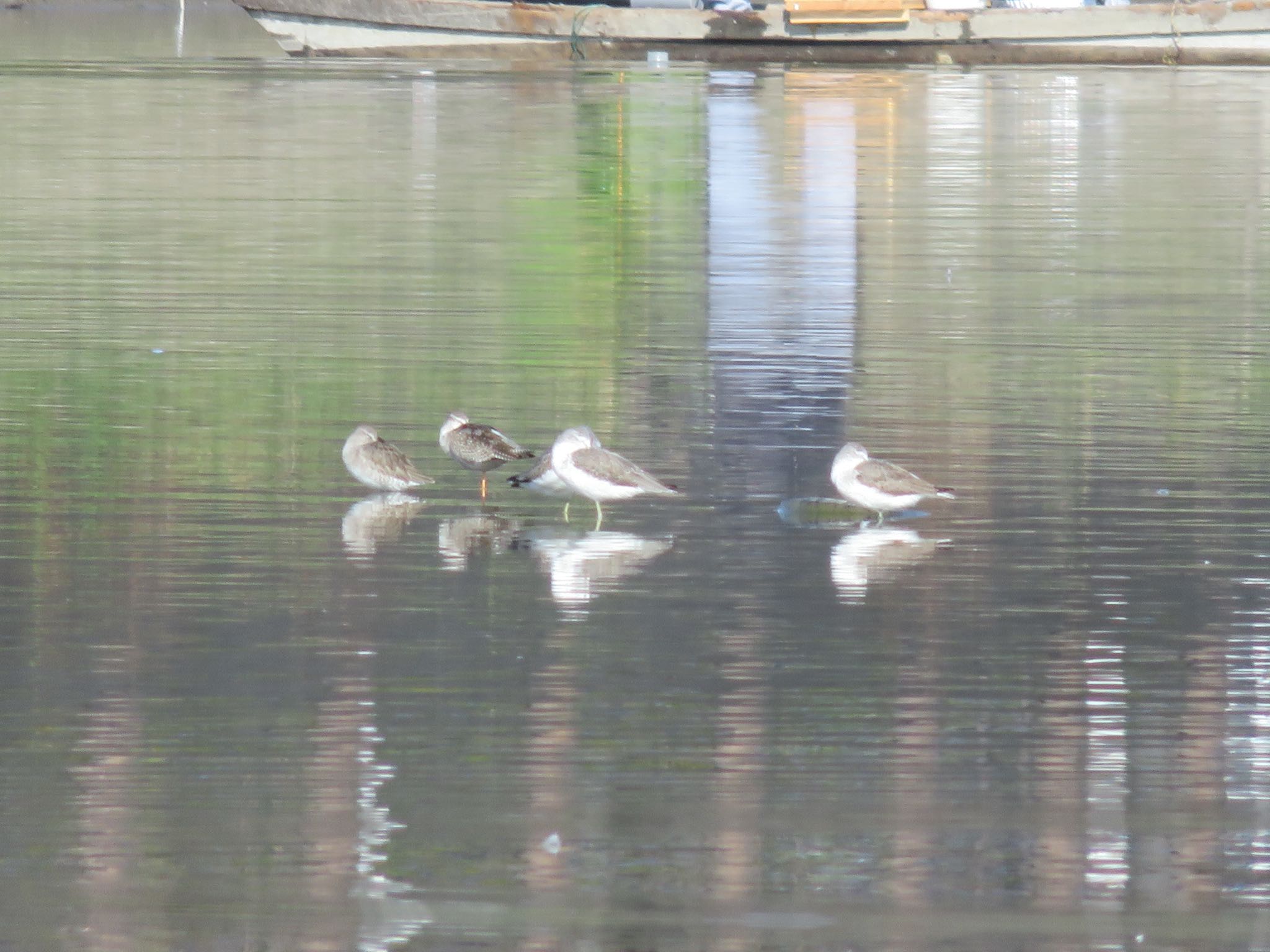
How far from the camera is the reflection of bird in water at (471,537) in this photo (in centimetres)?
814

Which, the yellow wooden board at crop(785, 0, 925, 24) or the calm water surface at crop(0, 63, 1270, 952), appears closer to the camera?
the calm water surface at crop(0, 63, 1270, 952)

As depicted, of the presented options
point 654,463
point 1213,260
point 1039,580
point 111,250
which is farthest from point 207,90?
point 1039,580

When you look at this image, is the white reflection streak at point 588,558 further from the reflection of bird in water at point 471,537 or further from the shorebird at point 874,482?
the shorebird at point 874,482

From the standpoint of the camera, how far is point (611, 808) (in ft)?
18.2

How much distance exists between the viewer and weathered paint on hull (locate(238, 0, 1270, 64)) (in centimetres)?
4109

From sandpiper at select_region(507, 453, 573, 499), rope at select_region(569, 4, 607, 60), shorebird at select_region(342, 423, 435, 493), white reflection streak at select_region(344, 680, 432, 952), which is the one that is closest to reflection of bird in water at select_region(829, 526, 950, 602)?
sandpiper at select_region(507, 453, 573, 499)

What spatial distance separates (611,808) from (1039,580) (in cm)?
270

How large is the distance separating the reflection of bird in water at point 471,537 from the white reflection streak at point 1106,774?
7.73ft

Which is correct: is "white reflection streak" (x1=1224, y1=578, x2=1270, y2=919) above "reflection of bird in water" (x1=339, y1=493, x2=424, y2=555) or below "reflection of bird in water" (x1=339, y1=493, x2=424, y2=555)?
below

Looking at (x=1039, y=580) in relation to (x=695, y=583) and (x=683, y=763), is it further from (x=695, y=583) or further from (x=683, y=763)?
(x=683, y=763)

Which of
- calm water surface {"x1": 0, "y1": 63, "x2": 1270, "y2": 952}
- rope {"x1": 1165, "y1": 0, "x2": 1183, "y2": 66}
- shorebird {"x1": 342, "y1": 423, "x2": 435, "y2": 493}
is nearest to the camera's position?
calm water surface {"x1": 0, "y1": 63, "x2": 1270, "y2": 952}

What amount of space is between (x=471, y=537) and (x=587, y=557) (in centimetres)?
58

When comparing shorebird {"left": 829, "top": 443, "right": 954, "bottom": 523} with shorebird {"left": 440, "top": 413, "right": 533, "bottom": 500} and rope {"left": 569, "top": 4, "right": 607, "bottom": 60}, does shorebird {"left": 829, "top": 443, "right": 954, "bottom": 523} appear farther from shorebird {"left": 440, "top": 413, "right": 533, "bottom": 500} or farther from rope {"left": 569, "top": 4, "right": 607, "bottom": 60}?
rope {"left": 569, "top": 4, "right": 607, "bottom": 60}

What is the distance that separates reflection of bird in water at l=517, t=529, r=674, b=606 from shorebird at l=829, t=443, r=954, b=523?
0.75 m
